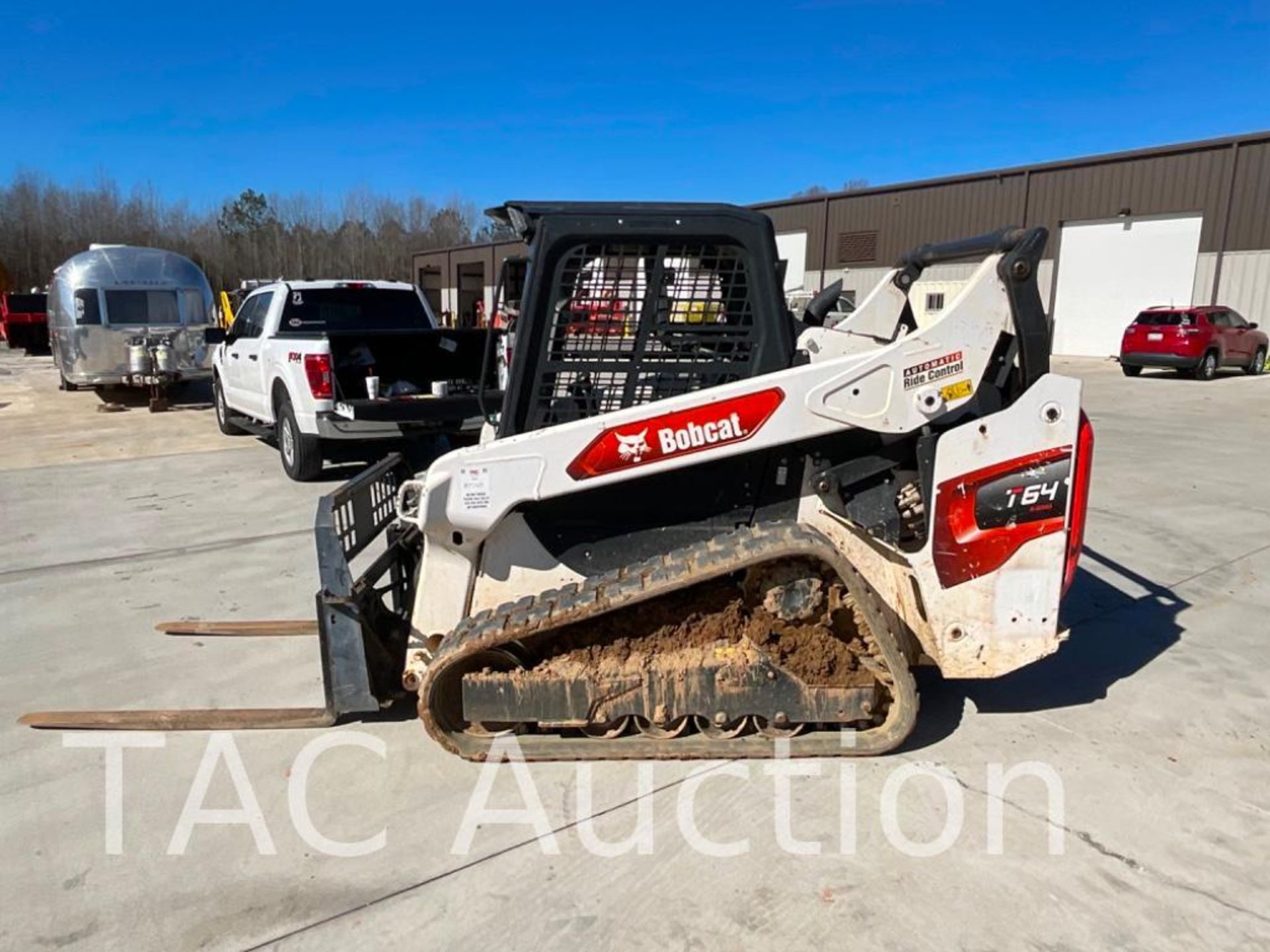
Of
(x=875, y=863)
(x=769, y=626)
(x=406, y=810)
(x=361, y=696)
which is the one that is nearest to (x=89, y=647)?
(x=361, y=696)

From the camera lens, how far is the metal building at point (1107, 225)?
2336cm

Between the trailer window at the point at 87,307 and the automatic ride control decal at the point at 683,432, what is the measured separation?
15.2 m

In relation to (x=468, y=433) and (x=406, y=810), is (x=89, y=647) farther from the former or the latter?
(x=468, y=433)

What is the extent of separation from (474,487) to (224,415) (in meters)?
9.69

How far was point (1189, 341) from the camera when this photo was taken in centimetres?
1917

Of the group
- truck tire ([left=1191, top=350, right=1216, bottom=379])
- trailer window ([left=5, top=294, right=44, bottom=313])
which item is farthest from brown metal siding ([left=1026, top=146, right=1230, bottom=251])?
trailer window ([left=5, top=294, right=44, bottom=313])

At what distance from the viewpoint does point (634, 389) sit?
3393mm

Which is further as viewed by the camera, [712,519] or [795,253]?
[795,253]

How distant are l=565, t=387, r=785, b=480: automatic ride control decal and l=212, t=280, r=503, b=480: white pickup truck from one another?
379 cm

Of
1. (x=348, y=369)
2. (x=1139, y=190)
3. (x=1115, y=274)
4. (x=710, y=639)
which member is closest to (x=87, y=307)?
(x=348, y=369)

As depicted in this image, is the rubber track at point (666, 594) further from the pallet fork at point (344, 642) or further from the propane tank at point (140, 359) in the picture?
the propane tank at point (140, 359)

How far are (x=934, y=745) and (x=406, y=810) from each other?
1.96 metres

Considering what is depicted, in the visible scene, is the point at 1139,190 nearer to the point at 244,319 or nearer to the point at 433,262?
the point at 244,319

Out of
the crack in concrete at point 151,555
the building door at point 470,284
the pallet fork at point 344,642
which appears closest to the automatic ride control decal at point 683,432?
the pallet fork at point 344,642
